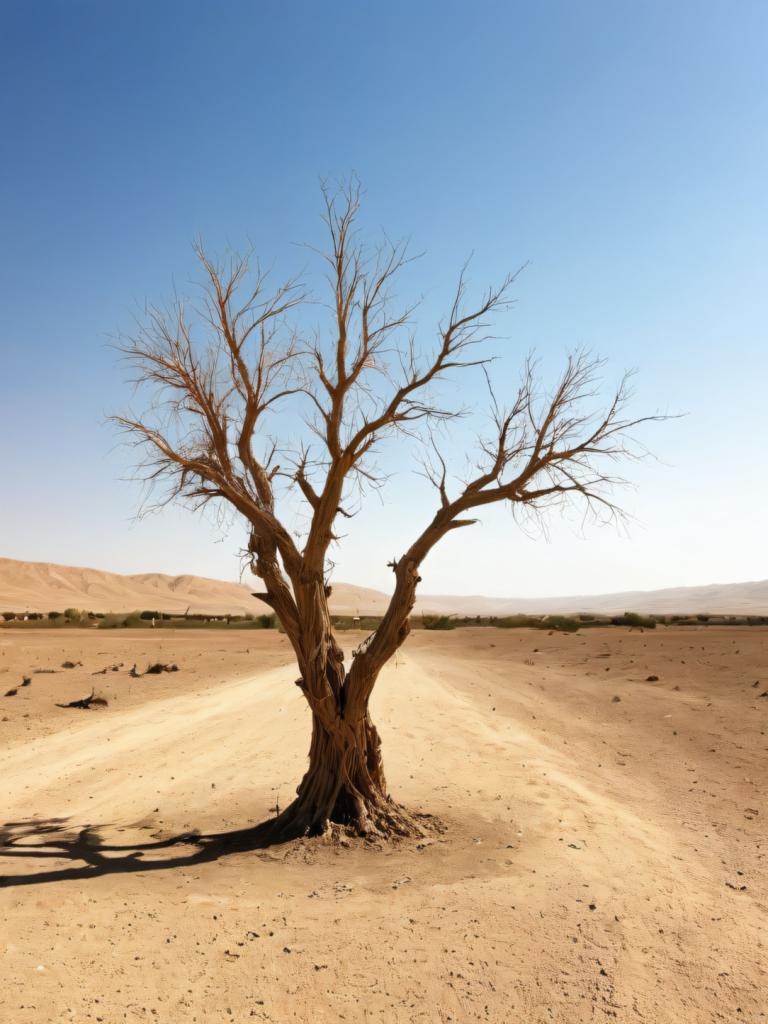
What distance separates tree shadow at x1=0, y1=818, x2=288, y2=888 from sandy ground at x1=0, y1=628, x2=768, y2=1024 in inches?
1.7

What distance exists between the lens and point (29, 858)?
6852 millimetres

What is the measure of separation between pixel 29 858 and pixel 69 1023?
10.8 feet

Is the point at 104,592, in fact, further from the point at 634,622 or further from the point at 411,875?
the point at 411,875

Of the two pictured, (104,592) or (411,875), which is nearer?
(411,875)

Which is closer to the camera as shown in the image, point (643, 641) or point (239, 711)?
point (239, 711)

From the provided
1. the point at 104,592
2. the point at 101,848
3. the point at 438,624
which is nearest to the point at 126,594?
the point at 104,592

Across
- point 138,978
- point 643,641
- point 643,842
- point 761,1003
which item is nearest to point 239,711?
point 643,842

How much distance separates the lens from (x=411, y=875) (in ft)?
Answer: 20.6

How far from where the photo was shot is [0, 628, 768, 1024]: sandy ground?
4.46 meters

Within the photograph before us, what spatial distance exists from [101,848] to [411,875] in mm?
3192

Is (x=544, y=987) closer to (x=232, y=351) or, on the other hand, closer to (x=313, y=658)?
(x=313, y=658)

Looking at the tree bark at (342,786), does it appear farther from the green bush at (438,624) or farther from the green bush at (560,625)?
the green bush at (438,624)

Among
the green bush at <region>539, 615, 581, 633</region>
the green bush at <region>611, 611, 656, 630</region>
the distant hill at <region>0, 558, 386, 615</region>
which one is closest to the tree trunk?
the green bush at <region>539, 615, 581, 633</region>

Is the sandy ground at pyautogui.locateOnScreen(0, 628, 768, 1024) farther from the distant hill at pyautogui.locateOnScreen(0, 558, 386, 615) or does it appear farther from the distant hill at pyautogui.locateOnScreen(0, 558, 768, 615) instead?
the distant hill at pyautogui.locateOnScreen(0, 558, 386, 615)
